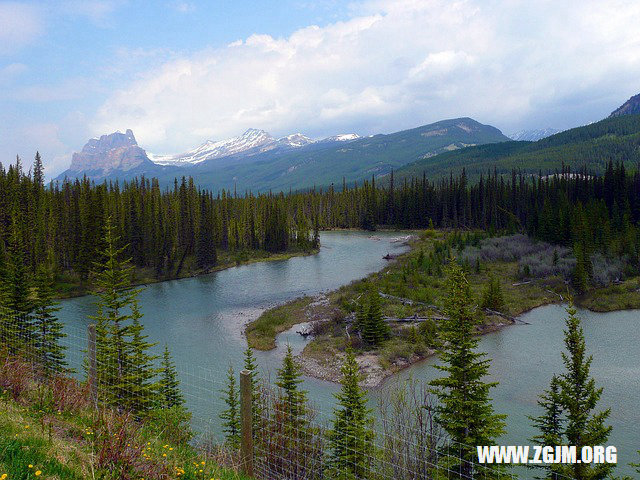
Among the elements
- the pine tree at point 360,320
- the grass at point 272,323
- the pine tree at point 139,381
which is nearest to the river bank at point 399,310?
the grass at point 272,323

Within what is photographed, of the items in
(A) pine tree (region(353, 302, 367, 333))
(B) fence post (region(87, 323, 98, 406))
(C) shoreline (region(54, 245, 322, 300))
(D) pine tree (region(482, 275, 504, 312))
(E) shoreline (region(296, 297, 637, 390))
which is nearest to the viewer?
(B) fence post (region(87, 323, 98, 406))

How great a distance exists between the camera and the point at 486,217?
117 meters

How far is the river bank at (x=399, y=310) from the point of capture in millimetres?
31672

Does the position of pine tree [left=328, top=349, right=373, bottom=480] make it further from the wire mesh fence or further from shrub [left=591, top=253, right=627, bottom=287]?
shrub [left=591, top=253, right=627, bottom=287]

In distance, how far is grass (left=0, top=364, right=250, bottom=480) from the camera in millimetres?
6551

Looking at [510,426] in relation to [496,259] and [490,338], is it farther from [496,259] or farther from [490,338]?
[496,259]

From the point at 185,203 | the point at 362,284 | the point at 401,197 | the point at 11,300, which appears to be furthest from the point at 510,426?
the point at 401,197

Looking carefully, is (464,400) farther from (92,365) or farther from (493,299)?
(493,299)

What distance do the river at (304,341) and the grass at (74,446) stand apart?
608cm

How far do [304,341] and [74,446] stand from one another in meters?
30.2

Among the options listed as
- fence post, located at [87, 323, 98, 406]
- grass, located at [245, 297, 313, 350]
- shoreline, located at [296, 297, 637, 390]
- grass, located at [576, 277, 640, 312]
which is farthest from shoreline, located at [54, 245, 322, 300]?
grass, located at [576, 277, 640, 312]

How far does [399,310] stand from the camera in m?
41.9

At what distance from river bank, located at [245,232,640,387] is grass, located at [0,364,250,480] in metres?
20.8

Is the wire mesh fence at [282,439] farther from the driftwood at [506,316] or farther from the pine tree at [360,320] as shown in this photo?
the driftwood at [506,316]
